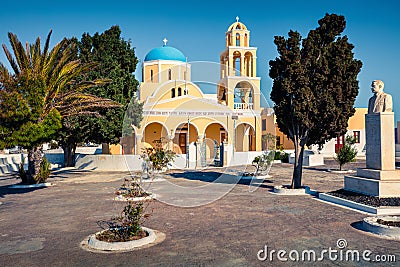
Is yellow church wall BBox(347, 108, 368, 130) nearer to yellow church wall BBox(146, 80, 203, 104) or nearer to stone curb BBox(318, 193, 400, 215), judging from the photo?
yellow church wall BBox(146, 80, 203, 104)

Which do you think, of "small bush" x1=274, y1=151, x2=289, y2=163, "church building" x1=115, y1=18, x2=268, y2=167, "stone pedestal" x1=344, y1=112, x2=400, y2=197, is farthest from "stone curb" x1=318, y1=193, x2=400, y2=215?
"small bush" x1=274, y1=151, x2=289, y2=163

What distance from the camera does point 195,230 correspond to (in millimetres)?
7582

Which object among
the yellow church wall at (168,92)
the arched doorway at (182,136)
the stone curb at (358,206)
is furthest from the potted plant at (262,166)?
the arched doorway at (182,136)

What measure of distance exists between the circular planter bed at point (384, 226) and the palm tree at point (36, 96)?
9.19 m

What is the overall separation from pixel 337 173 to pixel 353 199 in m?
9.91

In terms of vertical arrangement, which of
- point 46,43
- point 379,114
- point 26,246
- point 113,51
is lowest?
point 26,246

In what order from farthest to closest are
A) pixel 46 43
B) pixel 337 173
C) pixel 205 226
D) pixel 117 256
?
pixel 337 173 < pixel 46 43 < pixel 205 226 < pixel 117 256

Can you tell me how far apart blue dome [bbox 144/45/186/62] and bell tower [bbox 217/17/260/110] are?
5200mm

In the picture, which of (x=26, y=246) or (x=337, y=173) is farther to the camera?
(x=337, y=173)

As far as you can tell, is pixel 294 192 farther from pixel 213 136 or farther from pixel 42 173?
pixel 213 136

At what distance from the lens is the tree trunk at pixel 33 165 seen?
15.5 meters

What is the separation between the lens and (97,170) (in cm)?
2252

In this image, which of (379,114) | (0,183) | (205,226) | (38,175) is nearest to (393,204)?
(379,114)

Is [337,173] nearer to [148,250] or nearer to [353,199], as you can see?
[353,199]
